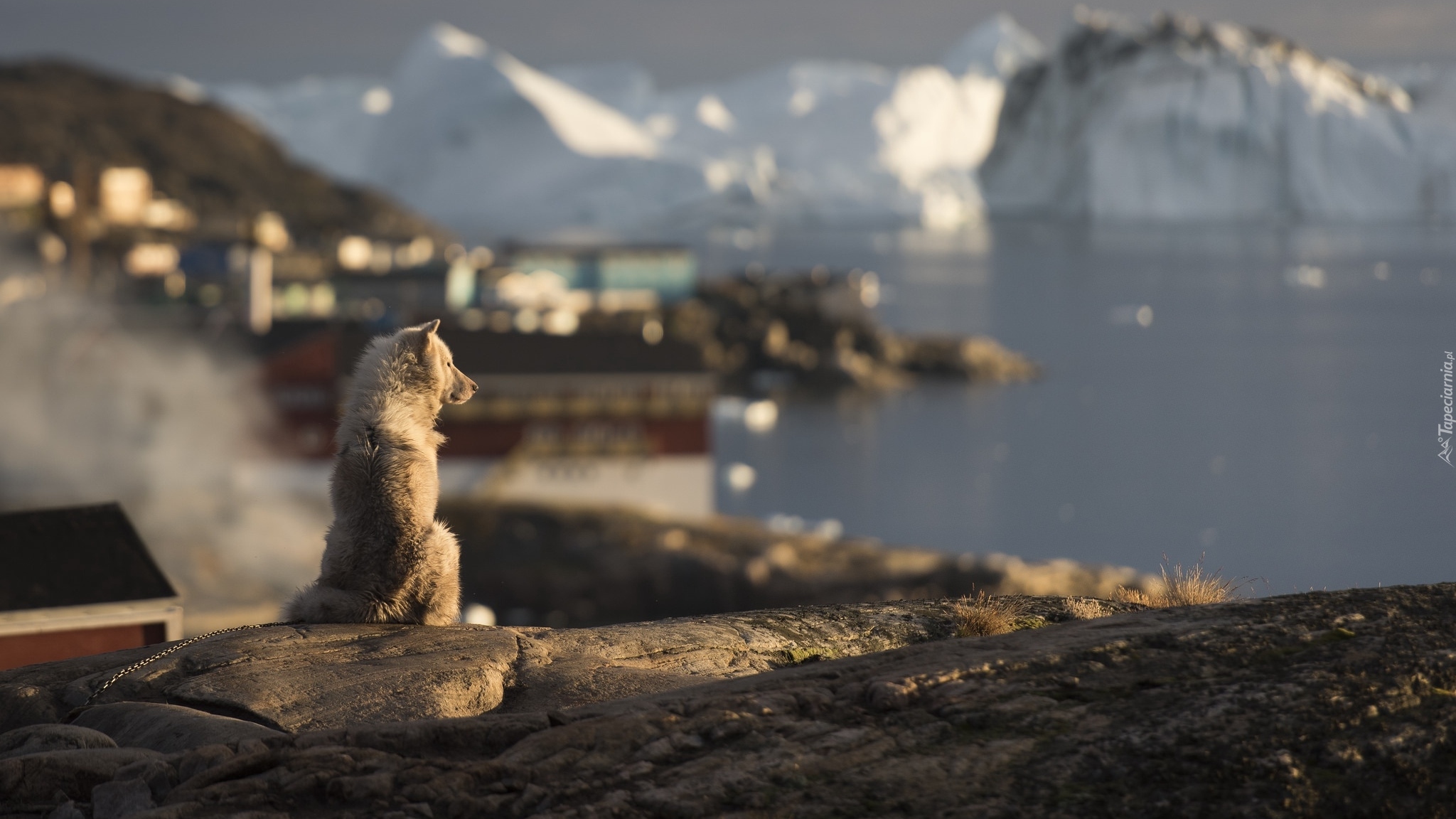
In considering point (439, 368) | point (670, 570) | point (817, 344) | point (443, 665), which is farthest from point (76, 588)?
point (817, 344)

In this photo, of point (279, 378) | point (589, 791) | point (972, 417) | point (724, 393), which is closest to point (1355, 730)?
point (589, 791)

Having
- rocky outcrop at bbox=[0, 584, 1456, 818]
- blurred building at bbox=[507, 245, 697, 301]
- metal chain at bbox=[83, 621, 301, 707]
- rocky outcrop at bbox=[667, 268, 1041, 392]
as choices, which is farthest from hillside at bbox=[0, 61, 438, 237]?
rocky outcrop at bbox=[0, 584, 1456, 818]

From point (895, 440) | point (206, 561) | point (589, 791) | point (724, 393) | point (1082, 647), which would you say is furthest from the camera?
point (724, 393)

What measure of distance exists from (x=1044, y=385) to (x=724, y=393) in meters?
26.8

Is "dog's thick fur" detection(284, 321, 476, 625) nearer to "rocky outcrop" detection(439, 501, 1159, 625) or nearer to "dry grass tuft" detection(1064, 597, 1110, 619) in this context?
"dry grass tuft" detection(1064, 597, 1110, 619)

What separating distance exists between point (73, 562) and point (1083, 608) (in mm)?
12236

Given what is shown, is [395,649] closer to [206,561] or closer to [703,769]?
[703,769]

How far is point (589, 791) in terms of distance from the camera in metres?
4.80

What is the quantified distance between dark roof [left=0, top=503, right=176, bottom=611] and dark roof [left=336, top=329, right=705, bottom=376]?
42.7m

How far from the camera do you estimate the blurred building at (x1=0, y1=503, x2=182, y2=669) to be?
49.3 feet

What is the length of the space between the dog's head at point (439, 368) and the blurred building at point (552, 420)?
164 ft

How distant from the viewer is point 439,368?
7520 mm

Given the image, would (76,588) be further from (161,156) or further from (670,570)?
(161,156)

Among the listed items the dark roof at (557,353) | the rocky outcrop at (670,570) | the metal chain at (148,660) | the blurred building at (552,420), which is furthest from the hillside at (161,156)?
the metal chain at (148,660)
